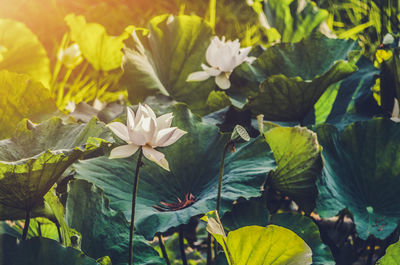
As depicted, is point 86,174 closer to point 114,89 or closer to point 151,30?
point 151,30

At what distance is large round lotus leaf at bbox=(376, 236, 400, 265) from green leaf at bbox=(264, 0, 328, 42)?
87 cm

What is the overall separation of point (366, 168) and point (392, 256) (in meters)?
0.34

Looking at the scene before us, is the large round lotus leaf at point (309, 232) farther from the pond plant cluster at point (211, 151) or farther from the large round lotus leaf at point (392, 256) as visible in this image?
the large round lotus leaf at point (392, 256)

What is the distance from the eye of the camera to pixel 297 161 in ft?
2.85

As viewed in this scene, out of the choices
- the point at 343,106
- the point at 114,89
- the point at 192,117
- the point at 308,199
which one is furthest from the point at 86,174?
the point at 114,89

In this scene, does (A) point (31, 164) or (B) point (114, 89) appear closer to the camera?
(A) point (31, 164)

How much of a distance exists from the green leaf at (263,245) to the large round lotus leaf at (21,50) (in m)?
1.21

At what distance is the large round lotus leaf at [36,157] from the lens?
611mm

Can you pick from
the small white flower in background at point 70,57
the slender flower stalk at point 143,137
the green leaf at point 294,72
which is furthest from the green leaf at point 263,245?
the small white flower in background at point 70,57

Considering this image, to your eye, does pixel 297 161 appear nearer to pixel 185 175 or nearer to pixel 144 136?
pixel 185 175

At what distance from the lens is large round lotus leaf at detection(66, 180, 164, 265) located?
2.25 ft

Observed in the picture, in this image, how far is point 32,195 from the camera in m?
0.65

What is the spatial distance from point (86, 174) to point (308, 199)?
1.36ft

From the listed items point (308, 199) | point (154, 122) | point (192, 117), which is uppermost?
point (154, 122)
